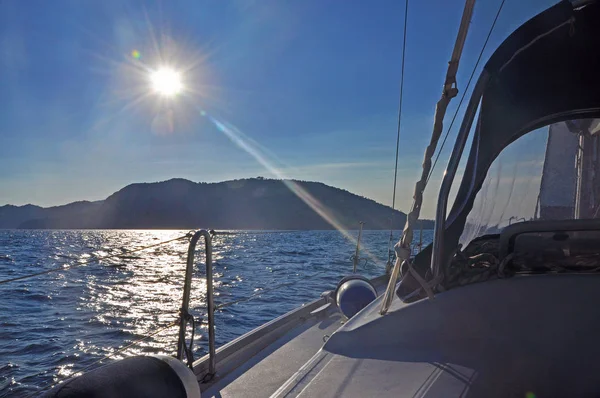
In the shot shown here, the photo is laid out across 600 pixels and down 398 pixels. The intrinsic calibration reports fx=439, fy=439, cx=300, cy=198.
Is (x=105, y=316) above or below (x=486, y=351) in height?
below

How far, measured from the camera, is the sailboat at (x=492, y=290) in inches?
77.2

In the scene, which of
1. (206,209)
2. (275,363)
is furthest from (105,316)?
(206,209)

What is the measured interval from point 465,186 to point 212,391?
6.47 feet

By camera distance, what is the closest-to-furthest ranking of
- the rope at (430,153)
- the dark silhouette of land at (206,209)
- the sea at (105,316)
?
the rope at (430,153) → the sea at (105,316) → the dark silhouette of land at (206,209)

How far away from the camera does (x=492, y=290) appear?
2158 millimetres

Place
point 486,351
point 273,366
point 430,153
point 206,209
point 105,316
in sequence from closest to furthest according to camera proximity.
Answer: point 486,351 < point 430,153 < point 273,366 < point 105,316 < point 206,209

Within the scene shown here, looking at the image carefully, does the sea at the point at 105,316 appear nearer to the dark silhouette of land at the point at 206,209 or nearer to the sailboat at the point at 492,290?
the sailboat at the point at 492,290

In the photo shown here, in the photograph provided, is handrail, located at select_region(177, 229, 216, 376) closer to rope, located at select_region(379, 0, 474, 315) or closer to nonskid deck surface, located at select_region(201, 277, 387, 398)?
nonskid deck surface, located at select_region(201, 277, 387, 398)

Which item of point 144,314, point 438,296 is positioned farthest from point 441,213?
point 144,314

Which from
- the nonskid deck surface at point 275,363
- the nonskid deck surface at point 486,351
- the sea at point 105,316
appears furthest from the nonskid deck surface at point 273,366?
the nonskid deck surface at point 486,351

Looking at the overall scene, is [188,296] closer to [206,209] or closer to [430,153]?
[430,153]

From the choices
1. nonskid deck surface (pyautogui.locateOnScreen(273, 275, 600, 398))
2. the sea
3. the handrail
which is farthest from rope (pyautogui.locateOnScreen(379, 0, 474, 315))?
the sea

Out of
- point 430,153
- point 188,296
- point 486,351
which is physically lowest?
point 486,351

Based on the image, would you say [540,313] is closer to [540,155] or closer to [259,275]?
[540,155]
